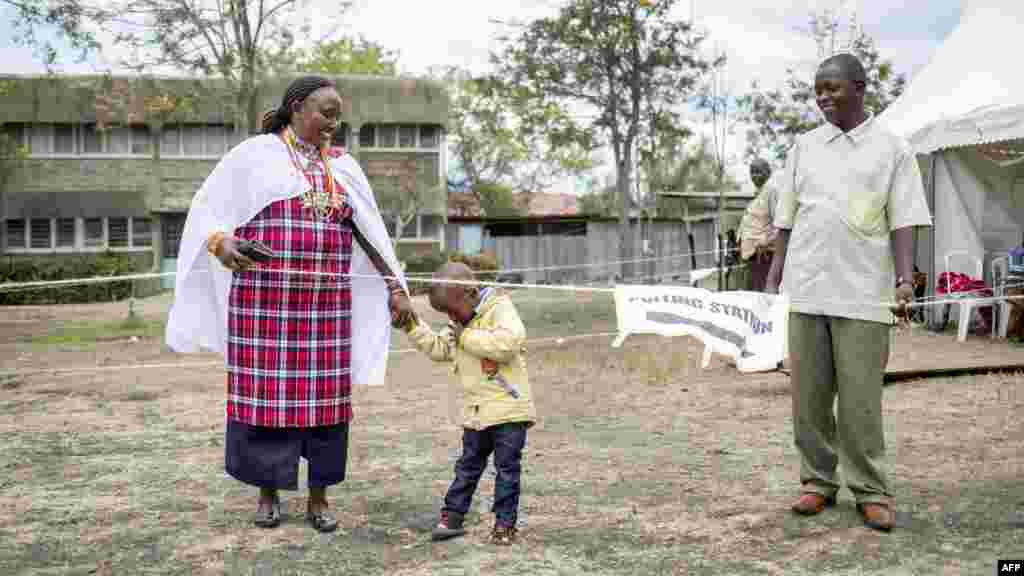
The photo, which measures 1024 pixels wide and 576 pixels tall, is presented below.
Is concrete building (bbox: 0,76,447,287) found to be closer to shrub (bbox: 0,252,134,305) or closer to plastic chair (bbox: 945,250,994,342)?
shrub (bbox: 0,252,134,305)

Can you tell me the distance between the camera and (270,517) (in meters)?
4.56

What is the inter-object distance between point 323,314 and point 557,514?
4.40 ft

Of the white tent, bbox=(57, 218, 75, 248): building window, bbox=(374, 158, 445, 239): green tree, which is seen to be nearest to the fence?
bbox=(374, 158, 445, 239): green tree

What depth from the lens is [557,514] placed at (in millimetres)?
4684

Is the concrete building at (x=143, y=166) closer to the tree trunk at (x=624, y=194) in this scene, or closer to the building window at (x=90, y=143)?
the building window at (x=90, y=143)

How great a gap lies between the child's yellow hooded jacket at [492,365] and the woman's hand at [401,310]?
0.65ft

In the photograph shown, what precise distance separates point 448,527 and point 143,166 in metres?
34.3

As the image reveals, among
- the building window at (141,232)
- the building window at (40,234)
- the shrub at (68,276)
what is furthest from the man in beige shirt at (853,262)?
the building window at (40,234)

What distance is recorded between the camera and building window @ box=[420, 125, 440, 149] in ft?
121

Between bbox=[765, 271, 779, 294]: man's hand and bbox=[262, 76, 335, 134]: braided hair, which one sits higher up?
bbox=[262, 76, 335, 134]: braided hair

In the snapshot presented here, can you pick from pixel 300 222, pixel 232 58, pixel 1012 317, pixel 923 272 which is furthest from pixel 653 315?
pixel 232 58

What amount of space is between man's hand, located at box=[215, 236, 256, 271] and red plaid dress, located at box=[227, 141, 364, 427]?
12 cm

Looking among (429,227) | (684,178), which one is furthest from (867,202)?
(684,178)

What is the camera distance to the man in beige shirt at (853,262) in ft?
14.7
